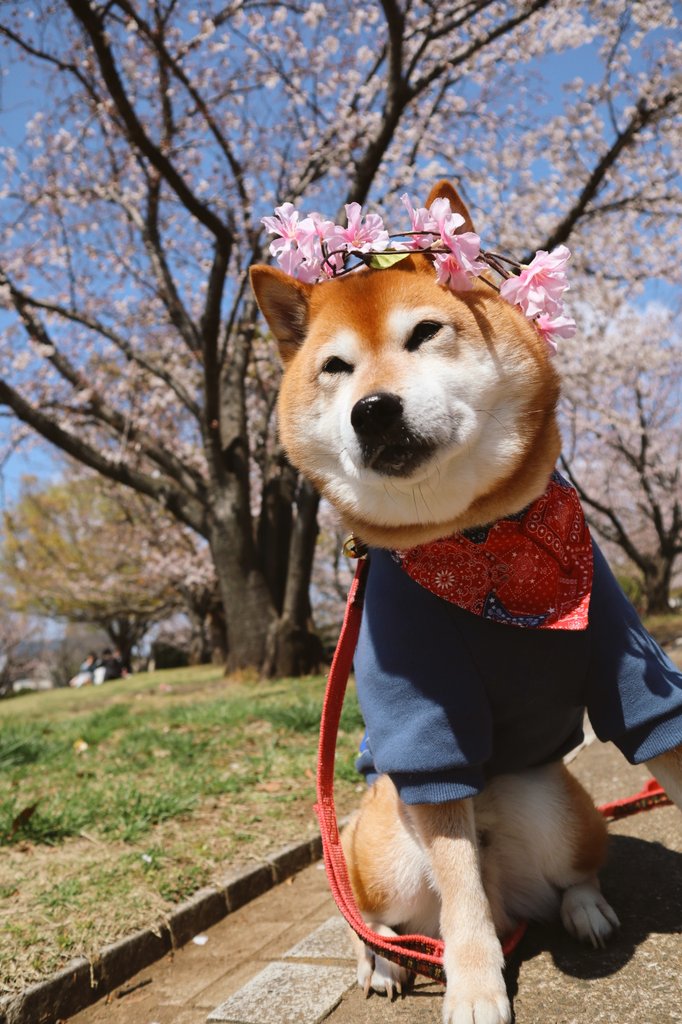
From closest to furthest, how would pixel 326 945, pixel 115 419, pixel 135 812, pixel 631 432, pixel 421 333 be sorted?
1. pixel 421 333
2. pixel 326 945
3. pixel 135 812
4. pixel 115 419
5. pixel 631 432

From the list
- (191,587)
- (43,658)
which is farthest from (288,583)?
(43,658)

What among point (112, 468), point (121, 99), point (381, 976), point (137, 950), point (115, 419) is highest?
point (121, 99)

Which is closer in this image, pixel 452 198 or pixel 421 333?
pixel 421 333

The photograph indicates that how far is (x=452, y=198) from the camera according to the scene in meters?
2.02

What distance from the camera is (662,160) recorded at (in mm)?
11586

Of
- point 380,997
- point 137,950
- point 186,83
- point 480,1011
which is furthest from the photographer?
point 186,83

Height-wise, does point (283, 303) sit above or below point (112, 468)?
below

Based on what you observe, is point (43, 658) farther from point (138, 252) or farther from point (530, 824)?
point (530, 824)

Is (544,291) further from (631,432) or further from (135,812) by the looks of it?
(631,432)

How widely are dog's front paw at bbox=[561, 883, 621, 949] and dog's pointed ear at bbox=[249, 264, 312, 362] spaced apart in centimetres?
170

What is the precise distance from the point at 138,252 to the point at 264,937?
36.9ft

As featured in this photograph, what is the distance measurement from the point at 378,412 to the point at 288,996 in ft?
5.13

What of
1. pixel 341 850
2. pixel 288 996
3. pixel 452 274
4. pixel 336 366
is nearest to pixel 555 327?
pixel 452 274

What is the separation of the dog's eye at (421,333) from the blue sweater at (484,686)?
1.87 feet
